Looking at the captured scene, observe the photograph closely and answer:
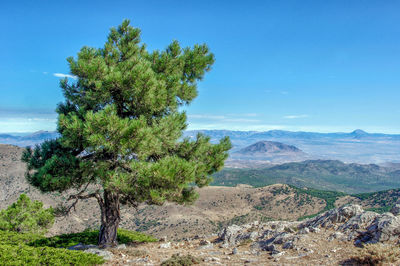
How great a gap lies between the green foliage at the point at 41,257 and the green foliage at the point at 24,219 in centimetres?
1215

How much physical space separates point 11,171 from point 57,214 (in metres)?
109

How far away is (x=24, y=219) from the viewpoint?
723 inches

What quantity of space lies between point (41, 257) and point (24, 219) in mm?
14535

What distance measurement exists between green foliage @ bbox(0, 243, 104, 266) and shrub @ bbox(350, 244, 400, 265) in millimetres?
7689

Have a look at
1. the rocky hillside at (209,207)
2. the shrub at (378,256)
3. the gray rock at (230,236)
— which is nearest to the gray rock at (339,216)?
the gray rock at (230,236)

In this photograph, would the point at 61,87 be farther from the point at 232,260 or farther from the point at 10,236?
the point at 232,260

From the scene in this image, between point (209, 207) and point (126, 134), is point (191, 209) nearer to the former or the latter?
point (209, 207)

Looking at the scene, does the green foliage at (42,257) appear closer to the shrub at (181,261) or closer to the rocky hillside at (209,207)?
the shrub at (181,261)

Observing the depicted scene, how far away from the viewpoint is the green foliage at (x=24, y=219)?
17.9m

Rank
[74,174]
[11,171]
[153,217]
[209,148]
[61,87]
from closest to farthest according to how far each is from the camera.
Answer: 1. [74,174]
2. [61,87]
3. [209,148]
4. [153,217]
5. [11,171]

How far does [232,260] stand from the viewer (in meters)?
8.66

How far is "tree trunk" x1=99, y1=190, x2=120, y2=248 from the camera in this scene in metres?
11.0

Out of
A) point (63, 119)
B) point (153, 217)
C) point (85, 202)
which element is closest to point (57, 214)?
point (63, 119)

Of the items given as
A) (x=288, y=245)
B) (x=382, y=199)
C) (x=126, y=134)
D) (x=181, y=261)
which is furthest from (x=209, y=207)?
(x=126, y=134)
